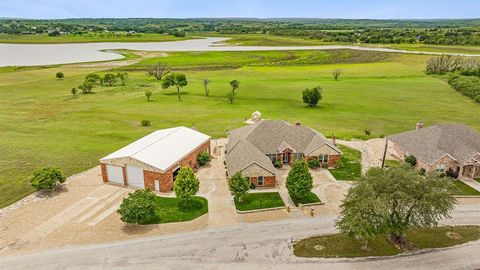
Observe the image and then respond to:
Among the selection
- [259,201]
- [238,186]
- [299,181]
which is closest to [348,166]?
[299,181]

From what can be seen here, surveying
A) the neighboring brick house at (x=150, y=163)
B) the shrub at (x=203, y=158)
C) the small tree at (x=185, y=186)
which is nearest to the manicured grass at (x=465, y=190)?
the small tree at (x=185, y=186)

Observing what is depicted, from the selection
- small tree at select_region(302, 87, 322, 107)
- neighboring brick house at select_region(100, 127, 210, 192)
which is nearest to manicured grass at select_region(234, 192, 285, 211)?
neighboring brick house at select_region(100, 127, 210, 192)

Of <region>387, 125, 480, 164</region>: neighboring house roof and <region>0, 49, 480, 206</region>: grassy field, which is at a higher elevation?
<region>387, 125, 480, 164</region>: neighboring house roof

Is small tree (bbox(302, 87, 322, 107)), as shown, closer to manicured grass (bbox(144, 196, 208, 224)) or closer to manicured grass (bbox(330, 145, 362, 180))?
manicured grass (bbox(330, 145, 362, 180))

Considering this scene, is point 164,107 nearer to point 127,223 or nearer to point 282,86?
point 282,86

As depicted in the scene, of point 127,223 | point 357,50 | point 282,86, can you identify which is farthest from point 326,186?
point 357,50

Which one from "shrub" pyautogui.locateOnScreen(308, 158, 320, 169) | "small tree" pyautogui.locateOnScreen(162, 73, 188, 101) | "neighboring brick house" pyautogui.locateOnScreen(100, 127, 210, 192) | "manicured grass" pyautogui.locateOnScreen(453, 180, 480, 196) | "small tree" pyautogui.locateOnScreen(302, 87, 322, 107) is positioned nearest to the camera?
"manicured grass" pyautogui.locateOnScreen(453, 180, 480, 196)

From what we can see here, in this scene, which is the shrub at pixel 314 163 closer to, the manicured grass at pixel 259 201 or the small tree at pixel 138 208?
the manicured grass at pixel 259 201
